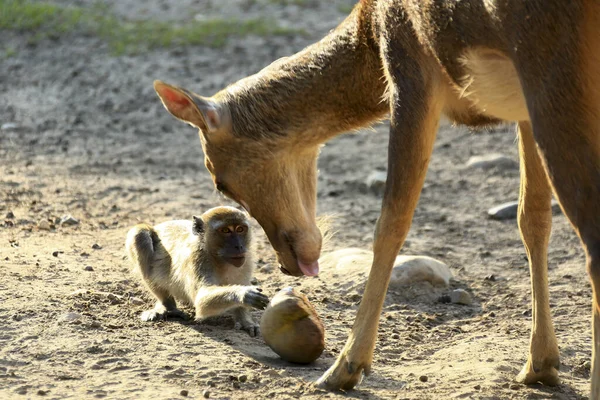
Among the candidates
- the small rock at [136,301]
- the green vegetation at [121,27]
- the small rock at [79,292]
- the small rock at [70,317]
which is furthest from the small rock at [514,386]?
the green vegetation at [121,27]

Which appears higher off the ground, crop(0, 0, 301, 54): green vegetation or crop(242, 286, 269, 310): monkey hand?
crop(0, 0, 301, 54): green vegetation

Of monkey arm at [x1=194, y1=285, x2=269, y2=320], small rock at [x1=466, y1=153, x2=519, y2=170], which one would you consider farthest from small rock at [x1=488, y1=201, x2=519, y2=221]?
monkey arm at [x1=194, y1=285, x2=269, y2=320]

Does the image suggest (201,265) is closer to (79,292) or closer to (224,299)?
(224,299)

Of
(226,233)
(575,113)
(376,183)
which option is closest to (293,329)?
(226,233)

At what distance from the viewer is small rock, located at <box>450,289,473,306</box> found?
23.1 feet

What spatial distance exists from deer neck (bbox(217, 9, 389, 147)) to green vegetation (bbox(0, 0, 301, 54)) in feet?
24.7

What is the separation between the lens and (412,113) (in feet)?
16.7

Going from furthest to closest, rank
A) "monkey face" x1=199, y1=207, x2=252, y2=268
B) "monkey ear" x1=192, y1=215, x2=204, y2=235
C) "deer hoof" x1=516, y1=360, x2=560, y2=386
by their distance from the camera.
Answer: "monkey ear" x1=192, y1=215, x2=204, y2=235, "monkey face" x1=199, y1=207, x2=252, y2=268, "deer hoof" x1=516, y1=360, x2=560, y2=386

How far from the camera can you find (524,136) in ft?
18.8

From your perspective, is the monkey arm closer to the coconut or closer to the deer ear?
the coconut

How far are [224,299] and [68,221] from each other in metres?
2.72

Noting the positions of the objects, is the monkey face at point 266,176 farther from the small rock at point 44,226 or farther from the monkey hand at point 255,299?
the small rock at point 44,226

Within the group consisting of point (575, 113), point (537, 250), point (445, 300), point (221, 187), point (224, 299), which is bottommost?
point (445, 300)

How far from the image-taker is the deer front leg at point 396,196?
16.8ft
